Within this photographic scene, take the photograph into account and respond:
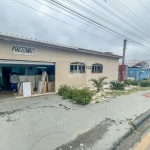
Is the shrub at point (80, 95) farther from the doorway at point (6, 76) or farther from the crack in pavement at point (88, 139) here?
the doorway at point (6, 76)

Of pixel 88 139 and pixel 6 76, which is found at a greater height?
pixel 6 76

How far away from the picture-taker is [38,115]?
16.6 feet

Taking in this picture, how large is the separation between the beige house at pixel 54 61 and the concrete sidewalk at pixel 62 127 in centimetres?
310

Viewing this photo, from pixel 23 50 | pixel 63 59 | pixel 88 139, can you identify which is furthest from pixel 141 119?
pixel 23 50

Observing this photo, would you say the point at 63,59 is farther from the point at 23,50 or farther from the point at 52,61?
the point at 23,50

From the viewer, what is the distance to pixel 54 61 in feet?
29.6

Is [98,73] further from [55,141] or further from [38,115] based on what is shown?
[55,141]

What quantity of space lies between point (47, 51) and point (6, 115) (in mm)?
4959

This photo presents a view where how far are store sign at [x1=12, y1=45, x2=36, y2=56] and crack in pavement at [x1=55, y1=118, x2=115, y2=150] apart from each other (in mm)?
5928

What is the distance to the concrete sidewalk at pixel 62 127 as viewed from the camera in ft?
10.5

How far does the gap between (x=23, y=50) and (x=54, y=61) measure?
2.37 m

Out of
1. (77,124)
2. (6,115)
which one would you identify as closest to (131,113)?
(77,124)

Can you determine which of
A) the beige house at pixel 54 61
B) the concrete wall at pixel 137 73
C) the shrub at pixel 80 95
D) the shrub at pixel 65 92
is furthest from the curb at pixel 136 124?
the concrete wall at pixel 137 73

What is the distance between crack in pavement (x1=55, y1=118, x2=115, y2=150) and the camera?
3.09 m
